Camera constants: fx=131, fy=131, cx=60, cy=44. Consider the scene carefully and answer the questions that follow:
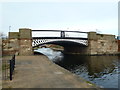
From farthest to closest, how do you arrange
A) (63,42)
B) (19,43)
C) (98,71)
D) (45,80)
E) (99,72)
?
(63,42), (19,43), (98,71), (99,72), (45,80)

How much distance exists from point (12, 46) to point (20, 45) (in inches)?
66.3

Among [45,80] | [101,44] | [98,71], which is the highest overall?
[101,44]

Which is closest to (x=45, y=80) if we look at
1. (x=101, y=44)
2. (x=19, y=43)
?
(x=19, y=43)

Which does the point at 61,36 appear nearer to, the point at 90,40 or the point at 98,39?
the point at 90,40

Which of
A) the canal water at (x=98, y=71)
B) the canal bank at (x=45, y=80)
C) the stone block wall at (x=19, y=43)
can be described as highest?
the stone block wall at (x=19, y=43)

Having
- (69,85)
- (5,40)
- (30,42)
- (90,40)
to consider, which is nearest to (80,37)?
(90,40)

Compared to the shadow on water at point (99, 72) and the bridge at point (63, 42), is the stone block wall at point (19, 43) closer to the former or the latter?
the bridge at point (63, 42)

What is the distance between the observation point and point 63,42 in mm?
35375

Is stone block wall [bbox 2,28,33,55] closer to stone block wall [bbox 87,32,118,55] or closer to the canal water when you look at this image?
the canal water

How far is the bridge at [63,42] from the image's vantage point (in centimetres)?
2875

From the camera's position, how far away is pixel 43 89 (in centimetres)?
636

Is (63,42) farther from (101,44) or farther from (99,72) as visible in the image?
(99,72)

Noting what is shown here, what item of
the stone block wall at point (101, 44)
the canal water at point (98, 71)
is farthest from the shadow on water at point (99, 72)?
the stone block wall at point (101, 44)

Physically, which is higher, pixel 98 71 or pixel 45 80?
pixel 45 80
